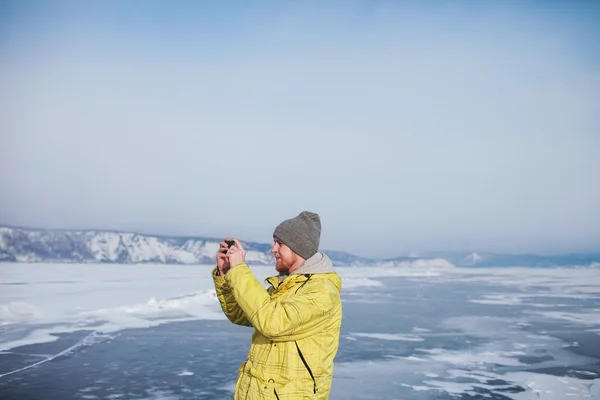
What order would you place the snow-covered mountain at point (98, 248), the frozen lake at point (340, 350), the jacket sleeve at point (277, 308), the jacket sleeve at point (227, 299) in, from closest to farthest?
the jacket sleeve at point (277, 308) < the jacket sleeve at point (227, 299) < the frozen lake at point (340, 350) < the snow-covered mountain at point (98, 248)

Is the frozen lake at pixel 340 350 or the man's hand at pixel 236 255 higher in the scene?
the man's hand at pixel 236 255

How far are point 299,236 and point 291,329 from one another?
0.40 m

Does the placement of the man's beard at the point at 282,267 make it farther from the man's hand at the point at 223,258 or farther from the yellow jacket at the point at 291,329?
the man's hand at the point at 223,258

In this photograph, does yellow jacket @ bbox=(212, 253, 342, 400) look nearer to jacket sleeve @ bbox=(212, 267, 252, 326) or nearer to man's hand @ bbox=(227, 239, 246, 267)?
man's hand @ bbox=(227, 239, 246, 267)

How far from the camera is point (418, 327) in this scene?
37.5 ft

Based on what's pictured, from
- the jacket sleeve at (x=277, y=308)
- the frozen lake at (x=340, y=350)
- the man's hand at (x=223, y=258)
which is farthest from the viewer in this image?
the frozen lake at (x=340, y=350)

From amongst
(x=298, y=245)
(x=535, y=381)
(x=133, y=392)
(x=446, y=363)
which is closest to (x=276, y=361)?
(x=298, y=245)

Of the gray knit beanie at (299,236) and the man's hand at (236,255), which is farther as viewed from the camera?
the gray knit beanie at (299,236)

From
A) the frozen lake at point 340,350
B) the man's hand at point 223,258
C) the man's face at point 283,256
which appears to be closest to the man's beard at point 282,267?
the man's face at point 283,256

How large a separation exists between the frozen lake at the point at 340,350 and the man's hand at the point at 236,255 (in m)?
4.05

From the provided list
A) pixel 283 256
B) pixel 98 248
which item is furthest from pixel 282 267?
pixel 98 248

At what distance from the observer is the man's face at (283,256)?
7.75 feet

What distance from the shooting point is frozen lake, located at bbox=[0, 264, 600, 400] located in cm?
627

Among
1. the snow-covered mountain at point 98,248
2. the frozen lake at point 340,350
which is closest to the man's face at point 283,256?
the frozen lake at point 340,350
